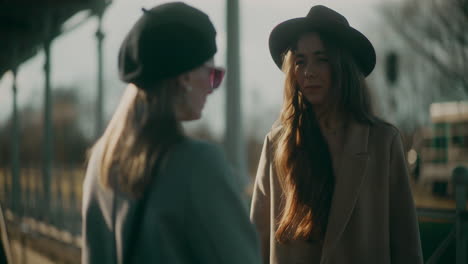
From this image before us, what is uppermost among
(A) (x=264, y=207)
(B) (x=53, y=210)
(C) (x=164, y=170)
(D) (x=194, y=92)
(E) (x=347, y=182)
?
(D) (x=194, y=92)

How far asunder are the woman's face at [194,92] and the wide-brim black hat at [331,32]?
883 millimetres

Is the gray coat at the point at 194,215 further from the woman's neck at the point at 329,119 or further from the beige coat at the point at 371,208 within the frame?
the woman's neck at the point at 329,119

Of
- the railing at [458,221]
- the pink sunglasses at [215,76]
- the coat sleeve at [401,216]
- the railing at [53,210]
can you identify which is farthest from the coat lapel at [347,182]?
the railing at [53,210]

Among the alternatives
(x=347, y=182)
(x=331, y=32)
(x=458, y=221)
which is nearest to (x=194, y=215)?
(x=347, y=182)

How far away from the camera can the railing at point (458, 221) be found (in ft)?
10.1

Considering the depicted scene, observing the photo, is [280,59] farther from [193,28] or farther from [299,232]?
[193,28]

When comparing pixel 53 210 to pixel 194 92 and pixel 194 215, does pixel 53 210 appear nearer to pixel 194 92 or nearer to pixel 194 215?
pixel 194 92

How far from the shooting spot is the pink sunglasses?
1437 millimetres

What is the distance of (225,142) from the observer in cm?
377

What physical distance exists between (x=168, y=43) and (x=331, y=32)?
1.02 metres

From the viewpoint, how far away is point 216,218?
1.22 meters

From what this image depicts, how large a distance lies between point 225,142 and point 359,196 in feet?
5.95

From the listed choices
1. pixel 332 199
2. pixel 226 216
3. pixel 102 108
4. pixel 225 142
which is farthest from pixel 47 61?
pixel 226 216

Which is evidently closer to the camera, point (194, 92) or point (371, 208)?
point (194, 92)
